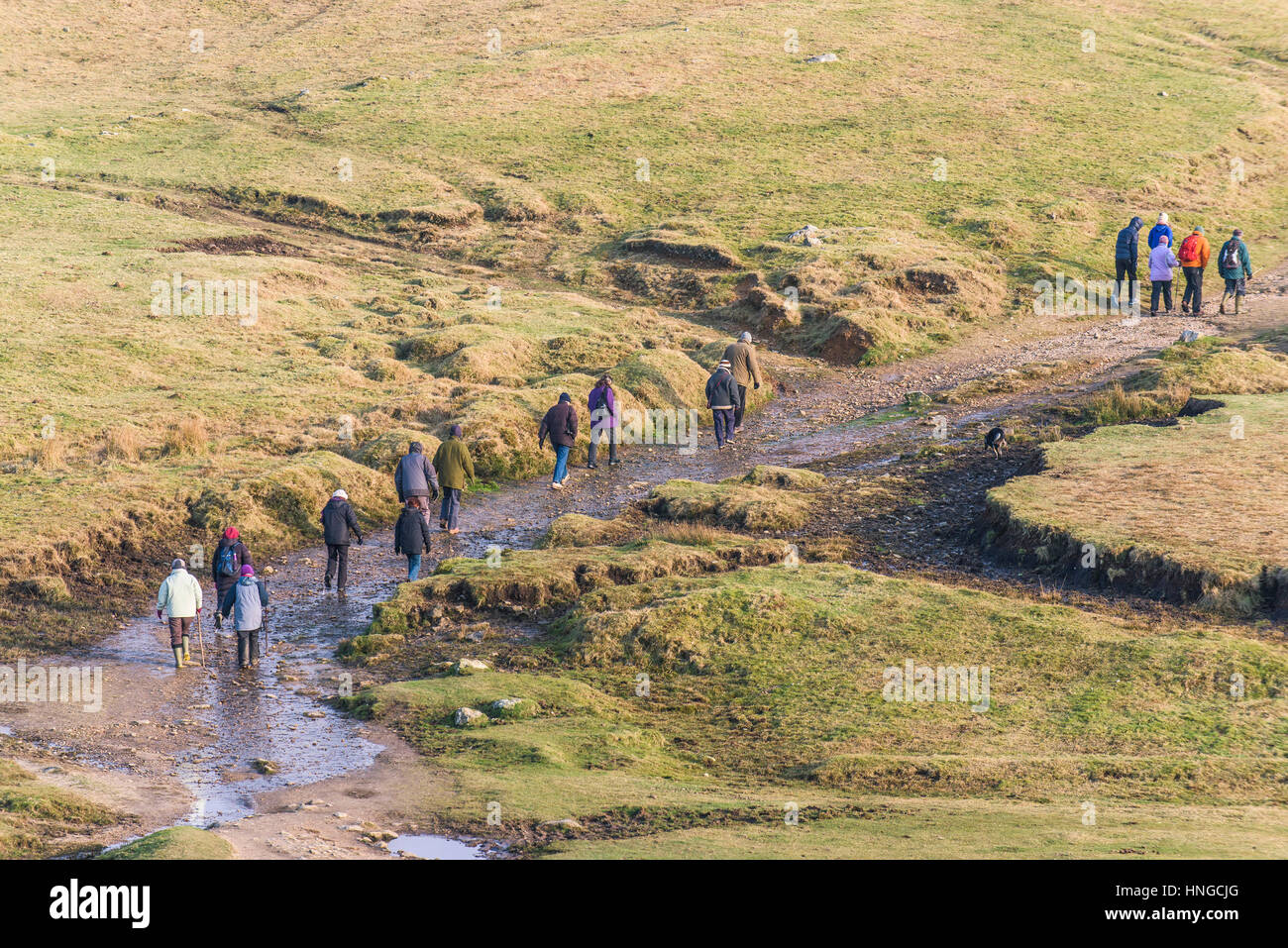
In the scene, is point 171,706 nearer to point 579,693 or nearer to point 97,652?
point 97,652

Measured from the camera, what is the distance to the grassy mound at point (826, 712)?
1445cm

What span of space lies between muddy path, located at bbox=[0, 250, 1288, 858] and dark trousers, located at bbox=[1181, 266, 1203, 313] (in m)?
0.54

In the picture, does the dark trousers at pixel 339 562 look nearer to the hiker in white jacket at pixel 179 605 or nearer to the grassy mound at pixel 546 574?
the grassy mound at pixel 546 574

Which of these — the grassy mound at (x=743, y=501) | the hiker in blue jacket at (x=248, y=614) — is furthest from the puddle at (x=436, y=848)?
the grassy mound at (x=743, y=501)

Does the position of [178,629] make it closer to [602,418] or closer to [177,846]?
[177,846]

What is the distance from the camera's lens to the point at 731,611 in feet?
64.4

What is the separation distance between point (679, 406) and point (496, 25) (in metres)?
44.8

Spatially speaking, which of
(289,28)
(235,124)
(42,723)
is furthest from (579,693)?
(289,28)

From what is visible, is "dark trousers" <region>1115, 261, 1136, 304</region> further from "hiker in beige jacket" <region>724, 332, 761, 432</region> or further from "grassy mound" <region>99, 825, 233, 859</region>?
"grassy mound" <region>99, 825, 233, 859</region>

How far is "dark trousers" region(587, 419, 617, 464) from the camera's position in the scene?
100 ft

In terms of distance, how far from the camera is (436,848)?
1302 centimetres

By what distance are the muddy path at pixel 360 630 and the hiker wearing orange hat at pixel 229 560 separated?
3.13 ft

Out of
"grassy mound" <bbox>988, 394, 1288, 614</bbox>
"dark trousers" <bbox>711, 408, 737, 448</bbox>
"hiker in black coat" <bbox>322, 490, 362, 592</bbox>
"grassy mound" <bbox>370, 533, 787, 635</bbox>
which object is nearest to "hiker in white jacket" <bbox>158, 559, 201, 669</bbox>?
"grassy mound" <bbox>370, 533, 787, 635</bbox>

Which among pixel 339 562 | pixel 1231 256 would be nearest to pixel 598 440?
pixel 339 562
